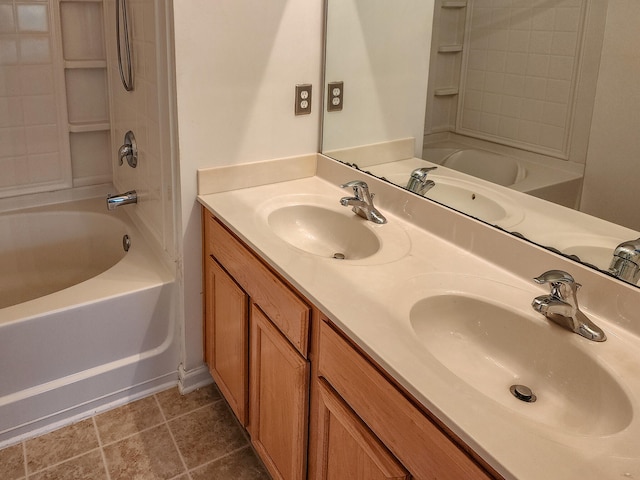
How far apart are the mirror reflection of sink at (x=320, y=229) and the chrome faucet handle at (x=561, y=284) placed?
650mm

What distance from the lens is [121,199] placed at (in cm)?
225

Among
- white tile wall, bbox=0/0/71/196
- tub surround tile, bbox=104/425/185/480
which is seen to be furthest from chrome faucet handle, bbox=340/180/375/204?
white tile wall, bbox=0/0/71/196

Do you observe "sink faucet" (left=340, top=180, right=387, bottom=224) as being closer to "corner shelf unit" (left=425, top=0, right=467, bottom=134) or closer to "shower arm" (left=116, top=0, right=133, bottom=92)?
"corner shelf unit" (left=425, top=0, right=467, bottom=134)

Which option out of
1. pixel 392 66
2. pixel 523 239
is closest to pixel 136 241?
pixel 392 66

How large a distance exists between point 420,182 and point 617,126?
24.0 inches

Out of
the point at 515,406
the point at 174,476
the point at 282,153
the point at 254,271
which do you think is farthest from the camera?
the point at 282,153

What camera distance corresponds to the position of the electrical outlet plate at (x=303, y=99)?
1.99m

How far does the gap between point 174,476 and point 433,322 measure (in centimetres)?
101

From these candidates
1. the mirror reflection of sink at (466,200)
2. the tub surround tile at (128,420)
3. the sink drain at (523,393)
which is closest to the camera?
the sink drain at (523,393)

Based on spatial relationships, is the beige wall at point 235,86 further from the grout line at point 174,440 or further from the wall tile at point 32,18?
the wall tile at point 32,18

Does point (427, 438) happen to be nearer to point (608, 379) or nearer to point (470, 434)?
point (470, 434)

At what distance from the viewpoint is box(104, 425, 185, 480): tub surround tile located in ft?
5.78

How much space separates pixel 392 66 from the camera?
1.89 m

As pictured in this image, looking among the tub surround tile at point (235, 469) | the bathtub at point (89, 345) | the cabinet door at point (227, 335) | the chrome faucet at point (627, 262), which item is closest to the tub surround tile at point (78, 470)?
the bathtub at point (89, 345)
